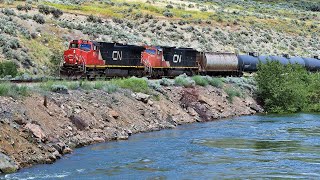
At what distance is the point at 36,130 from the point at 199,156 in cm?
679

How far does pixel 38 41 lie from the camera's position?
5584cm

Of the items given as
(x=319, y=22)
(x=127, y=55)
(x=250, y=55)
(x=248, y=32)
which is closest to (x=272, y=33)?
(x=248, y=32)

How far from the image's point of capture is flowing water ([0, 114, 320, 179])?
A: 67.4 ft

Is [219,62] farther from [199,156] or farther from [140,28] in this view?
[199,156]

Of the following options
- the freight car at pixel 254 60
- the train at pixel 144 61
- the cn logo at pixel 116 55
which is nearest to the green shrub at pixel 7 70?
the train at pixel 144 61

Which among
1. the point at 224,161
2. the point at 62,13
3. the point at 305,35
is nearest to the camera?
the point at 224,161

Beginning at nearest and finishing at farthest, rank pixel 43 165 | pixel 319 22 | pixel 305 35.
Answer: pixel 43 165 < pixel 305 35 < pixel 319 22

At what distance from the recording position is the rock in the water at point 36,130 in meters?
22.6

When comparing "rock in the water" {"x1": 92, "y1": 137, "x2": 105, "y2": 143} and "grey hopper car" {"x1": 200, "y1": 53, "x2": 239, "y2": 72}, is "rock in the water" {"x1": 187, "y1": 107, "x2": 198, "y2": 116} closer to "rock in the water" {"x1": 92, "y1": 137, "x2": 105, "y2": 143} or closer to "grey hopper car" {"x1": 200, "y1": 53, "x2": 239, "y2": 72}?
"rock in the water" {"x1": 92, "y1": 137, "x2": 105, "y2": 143}

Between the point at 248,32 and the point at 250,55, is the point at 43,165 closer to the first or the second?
the point at 250,55

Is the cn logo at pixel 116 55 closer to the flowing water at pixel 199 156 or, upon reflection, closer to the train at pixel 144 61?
the train at pixel 144 61

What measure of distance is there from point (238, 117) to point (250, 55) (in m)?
19.6

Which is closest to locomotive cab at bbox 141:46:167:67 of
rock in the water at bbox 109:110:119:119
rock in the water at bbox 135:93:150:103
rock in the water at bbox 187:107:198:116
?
rock in the water at bbox 187:107:198:116

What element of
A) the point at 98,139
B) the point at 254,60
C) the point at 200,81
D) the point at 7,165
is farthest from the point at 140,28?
the point at 7,165
